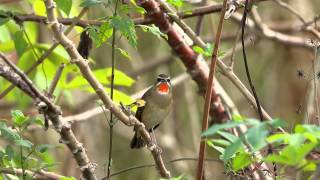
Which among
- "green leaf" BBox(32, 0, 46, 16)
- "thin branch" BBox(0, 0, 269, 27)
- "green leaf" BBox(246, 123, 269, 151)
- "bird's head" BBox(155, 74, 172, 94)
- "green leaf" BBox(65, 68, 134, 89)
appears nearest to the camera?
"green leaf" BBox(246, 123, 269, 151)

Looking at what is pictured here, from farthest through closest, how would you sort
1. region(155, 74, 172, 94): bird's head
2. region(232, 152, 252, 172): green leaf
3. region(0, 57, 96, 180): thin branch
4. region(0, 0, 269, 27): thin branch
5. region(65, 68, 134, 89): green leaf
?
region(155, 74, 172, 94): bird's head
region(65, 68, 134, 89): green leaf
region(0, 0, 269, 27): thin branch
region(0, 57, 96, 180): thin branch
region(232, 152, 252, 172): green leaf

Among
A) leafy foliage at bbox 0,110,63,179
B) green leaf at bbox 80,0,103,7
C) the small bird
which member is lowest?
the small bird

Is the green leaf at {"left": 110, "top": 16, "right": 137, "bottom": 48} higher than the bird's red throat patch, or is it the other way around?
the green leaf at {"left": 110, "top": 16, "right": 137, "bottom": 48}

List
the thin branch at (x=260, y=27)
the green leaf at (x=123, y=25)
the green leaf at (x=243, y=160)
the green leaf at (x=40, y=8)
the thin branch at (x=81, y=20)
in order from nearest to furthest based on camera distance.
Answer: the green leaf at (x=243, y=160)
the green leaf at (x=123, y=25)
the thin branch at (x=81, y=20)
the green leaf at (x=40, y=8)
the thin branch at (x=260, y=27)

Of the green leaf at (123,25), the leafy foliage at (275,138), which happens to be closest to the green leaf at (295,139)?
the leafy foliage at (275,138)

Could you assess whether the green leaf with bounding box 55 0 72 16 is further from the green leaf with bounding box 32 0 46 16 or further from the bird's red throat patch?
the bird's red throat patch

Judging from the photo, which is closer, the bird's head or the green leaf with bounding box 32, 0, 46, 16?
the green leaf with bounding box 32, 0, 46, 16

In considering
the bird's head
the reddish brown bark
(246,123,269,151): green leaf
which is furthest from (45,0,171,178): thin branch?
the bird's head

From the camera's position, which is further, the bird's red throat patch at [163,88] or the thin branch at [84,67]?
the bird's red throat patch at [163,88]

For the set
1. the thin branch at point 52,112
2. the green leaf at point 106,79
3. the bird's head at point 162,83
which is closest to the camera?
the thin branch at point 52,112

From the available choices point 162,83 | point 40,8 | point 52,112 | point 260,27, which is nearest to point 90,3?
point 52,112

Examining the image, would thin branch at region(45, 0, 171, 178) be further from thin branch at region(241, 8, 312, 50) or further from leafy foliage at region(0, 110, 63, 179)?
thin branch at region(241, 8, 312, 50)

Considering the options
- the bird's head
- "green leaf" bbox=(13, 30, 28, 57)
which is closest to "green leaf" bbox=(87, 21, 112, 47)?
"green leaf" bbox=(13, 30, 28, 57)

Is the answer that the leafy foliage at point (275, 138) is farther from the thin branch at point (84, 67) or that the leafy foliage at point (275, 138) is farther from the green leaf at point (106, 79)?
the green leaf at point (106, 79)
